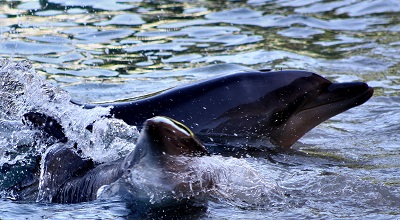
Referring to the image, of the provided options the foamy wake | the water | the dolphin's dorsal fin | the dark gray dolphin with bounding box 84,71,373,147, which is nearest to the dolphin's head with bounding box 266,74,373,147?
the dark gray dolphin with bounding box 84,71,373,147

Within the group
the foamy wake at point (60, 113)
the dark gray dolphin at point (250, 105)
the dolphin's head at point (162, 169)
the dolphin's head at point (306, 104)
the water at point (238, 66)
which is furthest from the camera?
the dolphin's head at point (306, 104)

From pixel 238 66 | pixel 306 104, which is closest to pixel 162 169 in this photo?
pixel 306 104

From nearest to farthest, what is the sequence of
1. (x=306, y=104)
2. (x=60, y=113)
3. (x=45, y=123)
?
1. (x=45, y=123)
2. (x=60, y=113)
3. (x=306, y=104)

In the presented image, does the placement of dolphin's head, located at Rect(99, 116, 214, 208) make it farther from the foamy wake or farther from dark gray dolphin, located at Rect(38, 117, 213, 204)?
the foamy wake

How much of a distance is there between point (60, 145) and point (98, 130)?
1.59 feet

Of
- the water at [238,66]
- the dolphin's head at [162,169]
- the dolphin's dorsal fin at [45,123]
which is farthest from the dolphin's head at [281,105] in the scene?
the dolphin's head at [162,169]

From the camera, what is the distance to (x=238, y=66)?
9.46 metres

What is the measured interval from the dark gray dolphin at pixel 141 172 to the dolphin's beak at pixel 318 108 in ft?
5.56

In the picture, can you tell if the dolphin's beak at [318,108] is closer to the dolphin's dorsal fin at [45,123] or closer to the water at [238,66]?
the water at [238,66]

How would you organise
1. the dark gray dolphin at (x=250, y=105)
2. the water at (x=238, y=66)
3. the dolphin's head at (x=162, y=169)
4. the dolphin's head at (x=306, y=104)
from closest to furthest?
the dolphin's head at (x=162, y=169), the water at (x=238, y=66), the dark gray dolphin at (x=250, y=105), the dolphin's head at (x=306, y=104)

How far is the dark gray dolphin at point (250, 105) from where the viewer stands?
19.6 ft

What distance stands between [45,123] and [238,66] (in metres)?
4.33

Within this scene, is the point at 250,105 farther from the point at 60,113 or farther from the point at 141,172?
the point at 141,172

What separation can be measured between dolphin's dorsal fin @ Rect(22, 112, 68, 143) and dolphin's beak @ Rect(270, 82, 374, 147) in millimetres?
1666
